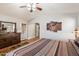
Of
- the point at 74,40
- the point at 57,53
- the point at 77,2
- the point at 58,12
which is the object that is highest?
the point at 77,2

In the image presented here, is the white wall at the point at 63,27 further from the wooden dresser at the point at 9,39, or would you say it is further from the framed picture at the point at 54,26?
the wooden dresser at the point at 9,39

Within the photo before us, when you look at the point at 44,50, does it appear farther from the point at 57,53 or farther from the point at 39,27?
the point at 39,27

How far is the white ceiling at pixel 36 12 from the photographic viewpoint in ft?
5.95

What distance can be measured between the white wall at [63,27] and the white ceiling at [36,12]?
8cm

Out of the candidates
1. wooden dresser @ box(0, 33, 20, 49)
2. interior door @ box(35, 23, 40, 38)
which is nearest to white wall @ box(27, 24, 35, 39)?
interior door @ box(35, 23, 40, 38)

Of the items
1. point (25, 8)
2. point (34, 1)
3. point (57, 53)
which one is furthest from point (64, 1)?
point (57, 53)

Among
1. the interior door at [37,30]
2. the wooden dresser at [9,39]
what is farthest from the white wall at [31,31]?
the wooden dresser at [9,39]

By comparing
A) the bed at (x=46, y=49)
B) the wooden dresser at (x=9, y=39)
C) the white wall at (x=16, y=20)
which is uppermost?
the white wall at (x=16, y=20)

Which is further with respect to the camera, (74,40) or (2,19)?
(74,40)

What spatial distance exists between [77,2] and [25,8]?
0.74 m

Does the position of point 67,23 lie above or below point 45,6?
below

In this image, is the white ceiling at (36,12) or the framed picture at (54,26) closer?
the white ceiling at (36,12)

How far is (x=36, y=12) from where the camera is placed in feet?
6.20

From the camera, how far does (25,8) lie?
1853 mm
